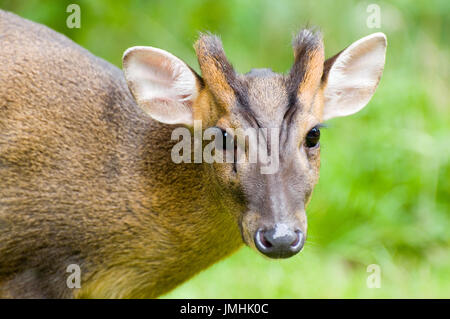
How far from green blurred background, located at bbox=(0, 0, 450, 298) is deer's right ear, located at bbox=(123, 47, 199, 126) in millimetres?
2018

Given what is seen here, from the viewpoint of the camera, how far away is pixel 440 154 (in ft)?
24.6

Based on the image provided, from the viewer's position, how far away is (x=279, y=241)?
4.07 meters

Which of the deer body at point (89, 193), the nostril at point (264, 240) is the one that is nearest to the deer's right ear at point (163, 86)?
the deer body at point (89, 193)

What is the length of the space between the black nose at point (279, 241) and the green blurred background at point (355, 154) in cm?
231

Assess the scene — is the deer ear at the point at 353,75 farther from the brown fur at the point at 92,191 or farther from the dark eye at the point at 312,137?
the dark eye at the point at 312,137

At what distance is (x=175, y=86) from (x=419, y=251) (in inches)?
129

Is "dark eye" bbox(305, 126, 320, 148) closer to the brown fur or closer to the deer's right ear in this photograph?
the brown fur

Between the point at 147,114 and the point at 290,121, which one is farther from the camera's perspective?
the point at 147,114

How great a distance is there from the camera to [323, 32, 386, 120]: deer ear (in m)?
4.81

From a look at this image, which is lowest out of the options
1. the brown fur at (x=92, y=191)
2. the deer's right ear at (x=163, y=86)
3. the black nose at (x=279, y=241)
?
the black nose at (x=279, y=241)

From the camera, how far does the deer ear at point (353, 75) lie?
15.8ft
